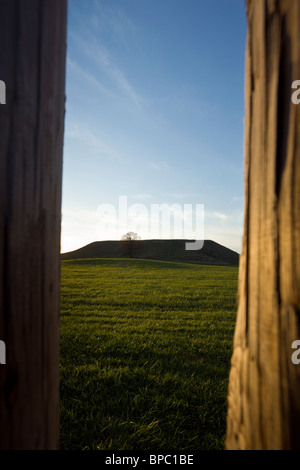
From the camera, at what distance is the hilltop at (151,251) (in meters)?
65.4

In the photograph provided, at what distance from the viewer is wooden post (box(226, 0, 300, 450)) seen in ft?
2.42

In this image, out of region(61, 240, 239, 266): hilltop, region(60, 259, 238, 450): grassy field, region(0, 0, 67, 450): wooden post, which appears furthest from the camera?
region(61, 240, 239, 266): hilltop

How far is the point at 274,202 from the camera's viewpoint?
0.80 meters

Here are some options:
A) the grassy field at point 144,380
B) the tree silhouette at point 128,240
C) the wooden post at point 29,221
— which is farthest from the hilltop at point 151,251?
the wooden post at point 29,221

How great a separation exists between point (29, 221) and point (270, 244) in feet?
2.33

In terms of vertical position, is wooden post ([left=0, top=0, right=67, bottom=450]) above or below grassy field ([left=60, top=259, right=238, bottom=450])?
above

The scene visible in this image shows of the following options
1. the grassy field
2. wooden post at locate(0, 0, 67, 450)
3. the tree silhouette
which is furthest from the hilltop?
wooden post at locate(0, 0, 67, 450)

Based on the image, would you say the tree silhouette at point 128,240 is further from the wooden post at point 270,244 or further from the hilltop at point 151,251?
the wooden post at point 270,244

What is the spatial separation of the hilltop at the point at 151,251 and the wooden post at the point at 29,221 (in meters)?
61.5

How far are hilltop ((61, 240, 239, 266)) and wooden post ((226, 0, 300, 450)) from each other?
201 feet

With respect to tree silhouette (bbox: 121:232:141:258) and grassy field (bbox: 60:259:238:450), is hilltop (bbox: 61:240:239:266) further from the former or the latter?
grassy field (bbox: 60:259:238:450)

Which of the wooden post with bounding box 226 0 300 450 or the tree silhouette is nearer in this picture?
the wooden post with bounding box 226 0 300 450

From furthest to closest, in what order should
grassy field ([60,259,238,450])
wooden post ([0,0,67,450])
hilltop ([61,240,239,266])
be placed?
hilltop ([61,240,239,266]), grassy field ([60,259,238,450]), wooden post ([0,0,67,450])
